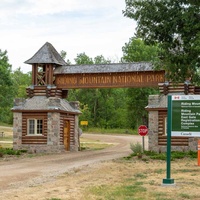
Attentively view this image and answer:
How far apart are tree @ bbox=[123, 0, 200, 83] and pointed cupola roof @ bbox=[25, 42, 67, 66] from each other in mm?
13061

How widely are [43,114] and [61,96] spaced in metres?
2.55

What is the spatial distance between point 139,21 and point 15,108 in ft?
48.5

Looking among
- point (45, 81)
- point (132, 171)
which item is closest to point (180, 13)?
point (132, 171)

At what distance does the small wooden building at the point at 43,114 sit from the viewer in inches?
1229

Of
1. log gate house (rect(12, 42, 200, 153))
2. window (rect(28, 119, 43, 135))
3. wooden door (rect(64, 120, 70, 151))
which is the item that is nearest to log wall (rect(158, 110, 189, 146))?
log gate house (rect(12, 42, 200, 153))

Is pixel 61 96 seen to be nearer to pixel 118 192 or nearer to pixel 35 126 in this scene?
pixel 35 126

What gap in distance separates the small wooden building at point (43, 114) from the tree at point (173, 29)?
12675 mm

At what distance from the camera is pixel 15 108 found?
31922 mm

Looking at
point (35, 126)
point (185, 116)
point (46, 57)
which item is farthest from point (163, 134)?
point (185, 116)

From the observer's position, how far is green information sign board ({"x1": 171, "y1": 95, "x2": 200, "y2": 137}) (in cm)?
1490

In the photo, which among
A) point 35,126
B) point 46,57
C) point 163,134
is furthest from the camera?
point 46,57

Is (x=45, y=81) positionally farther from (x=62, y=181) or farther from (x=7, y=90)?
(x=7, y=90)

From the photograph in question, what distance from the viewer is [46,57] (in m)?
32.6

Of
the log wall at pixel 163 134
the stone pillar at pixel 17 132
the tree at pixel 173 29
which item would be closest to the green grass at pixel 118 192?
the tree at pixel 173 29
